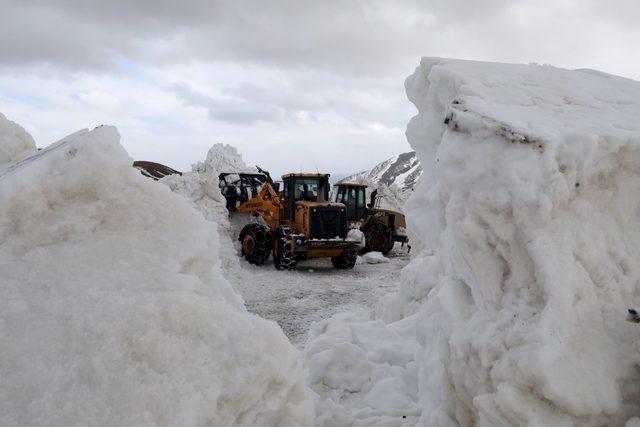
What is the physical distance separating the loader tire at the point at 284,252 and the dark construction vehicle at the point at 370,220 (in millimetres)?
3231

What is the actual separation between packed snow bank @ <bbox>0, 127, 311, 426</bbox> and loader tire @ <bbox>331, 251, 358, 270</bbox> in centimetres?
1015

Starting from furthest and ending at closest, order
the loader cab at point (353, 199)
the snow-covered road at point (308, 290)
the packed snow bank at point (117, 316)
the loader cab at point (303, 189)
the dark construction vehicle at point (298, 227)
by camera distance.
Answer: the loader cab at point (353, 199) < the loader cab at point (303, 189) < the dark construction vehicle at point (298, 227) < the snow-covered road at point (308, 290) < the packed snow bank at point (117, 316)

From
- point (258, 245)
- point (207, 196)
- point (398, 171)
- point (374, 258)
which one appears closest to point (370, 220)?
point (374, 258)

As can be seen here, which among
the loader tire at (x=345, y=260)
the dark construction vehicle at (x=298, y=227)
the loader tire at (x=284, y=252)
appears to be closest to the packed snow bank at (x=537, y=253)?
the loader tire at (x=284, y=252)

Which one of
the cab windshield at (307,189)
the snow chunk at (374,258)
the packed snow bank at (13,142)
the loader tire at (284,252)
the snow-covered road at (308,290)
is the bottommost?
the snow-covered road at (308,290)

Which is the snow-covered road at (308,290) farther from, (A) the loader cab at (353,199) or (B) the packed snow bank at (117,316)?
(B) the packed snow bank at (117,316)

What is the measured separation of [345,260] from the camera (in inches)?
504

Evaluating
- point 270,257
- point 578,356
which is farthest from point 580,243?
point 270,257

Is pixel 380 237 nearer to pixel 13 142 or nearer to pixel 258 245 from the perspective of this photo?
pixel 258 245

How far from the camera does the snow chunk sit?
1430 cm

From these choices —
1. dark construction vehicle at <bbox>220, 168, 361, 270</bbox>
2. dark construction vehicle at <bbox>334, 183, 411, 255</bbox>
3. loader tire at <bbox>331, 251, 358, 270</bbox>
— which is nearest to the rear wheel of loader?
dark construction vehicle at <bbox>220, 168, 361, 270</bbox>

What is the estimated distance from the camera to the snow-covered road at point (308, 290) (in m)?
8.19

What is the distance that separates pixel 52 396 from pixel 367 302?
793cm

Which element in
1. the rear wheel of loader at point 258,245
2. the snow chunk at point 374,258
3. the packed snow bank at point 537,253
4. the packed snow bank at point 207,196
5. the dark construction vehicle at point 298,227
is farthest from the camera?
the snow chunk at point 374,258
